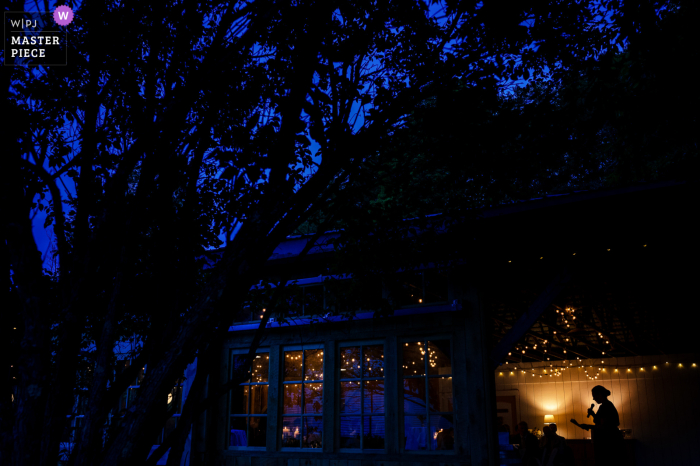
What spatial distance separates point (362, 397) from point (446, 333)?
5.57 feet

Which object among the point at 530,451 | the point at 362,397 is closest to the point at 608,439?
the point at 362,397

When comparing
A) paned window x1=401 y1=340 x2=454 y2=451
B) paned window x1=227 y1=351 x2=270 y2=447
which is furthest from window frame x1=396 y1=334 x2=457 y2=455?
paned window x1=227 y1=351 x2=270 y2=447

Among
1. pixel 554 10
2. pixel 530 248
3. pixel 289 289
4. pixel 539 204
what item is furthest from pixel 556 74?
pixel 289 289

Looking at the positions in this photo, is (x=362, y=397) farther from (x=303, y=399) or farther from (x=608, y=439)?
(x=608, y=439)

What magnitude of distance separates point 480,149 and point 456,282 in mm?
3180

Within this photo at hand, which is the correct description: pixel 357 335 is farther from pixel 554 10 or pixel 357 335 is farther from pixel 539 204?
pixel 554 10

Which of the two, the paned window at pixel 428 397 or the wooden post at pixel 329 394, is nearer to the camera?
the paned window at pixel 428 397

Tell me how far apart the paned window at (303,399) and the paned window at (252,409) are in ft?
1.41

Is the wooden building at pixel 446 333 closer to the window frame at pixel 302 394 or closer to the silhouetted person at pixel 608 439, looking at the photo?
the window frame at pixel 302 394

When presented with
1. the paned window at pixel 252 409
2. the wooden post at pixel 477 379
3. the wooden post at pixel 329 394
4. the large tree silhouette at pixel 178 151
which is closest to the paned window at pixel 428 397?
the wooden post at pixel 477 379

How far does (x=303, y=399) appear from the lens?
8719 mm

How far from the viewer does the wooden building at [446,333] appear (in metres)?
6.70

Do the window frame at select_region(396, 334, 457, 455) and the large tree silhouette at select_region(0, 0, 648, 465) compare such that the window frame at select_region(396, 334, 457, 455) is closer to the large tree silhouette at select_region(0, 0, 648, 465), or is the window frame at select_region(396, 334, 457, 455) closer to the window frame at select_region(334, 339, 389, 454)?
the window frame at select_region(334, 339, 389, 454)

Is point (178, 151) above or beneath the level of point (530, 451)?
above
